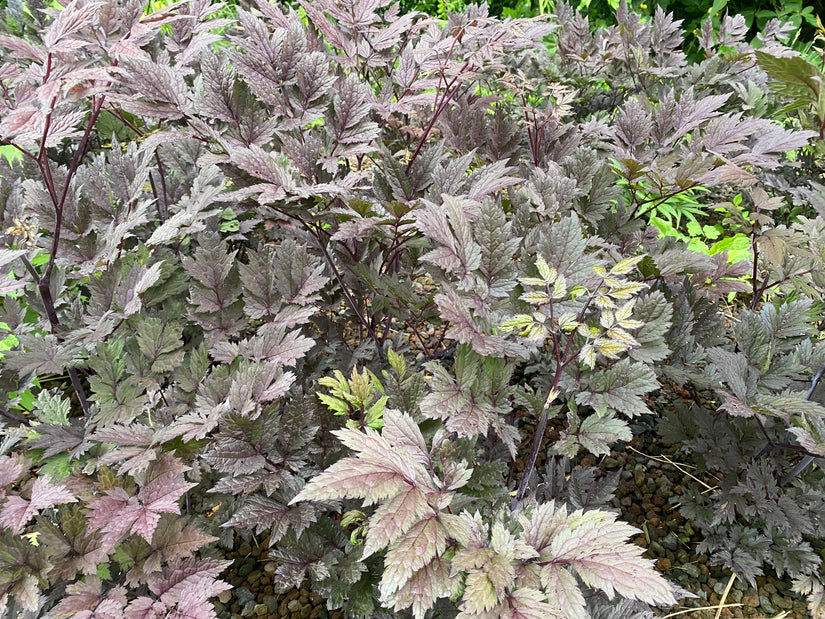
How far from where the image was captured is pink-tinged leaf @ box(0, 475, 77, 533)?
104cm

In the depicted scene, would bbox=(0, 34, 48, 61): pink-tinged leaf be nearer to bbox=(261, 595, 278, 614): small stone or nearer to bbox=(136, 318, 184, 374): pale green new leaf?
bbox=(136, 318, 184, 374): pale green new leaf

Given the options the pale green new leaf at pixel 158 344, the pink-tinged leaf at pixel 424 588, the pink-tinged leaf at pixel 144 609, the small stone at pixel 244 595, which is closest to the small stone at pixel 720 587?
the pink-tinged leaf at pixel 424 588

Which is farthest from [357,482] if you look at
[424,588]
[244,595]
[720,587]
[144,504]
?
[720,587]

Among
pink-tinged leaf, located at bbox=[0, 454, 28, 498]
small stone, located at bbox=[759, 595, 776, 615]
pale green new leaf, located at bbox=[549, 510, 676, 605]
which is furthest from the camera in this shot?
small stone, located at bbox=[759, 595, 776, 615]

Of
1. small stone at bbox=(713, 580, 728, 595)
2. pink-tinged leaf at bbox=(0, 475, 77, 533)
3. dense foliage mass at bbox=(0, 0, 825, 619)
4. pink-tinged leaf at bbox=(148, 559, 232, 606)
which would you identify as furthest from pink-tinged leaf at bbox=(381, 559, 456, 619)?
small stone at bbox=(713, 580, 728, 595)

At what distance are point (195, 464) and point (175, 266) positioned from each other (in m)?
0.56

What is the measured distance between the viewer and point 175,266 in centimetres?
157

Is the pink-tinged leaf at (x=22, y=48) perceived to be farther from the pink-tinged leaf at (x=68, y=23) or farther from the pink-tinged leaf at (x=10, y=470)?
the pink-tinged leaf at (x=10, y=470)

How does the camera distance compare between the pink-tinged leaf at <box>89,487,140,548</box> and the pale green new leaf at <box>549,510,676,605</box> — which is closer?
the pale green new leaf at <box>549,510,676,605</box>

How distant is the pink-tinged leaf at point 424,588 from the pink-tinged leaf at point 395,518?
0.28ft

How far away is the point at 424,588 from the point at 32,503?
76 cm

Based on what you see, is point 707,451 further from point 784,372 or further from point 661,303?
point 661,303

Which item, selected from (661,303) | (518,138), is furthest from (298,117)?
(661,303)

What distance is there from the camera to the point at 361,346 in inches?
64.2
